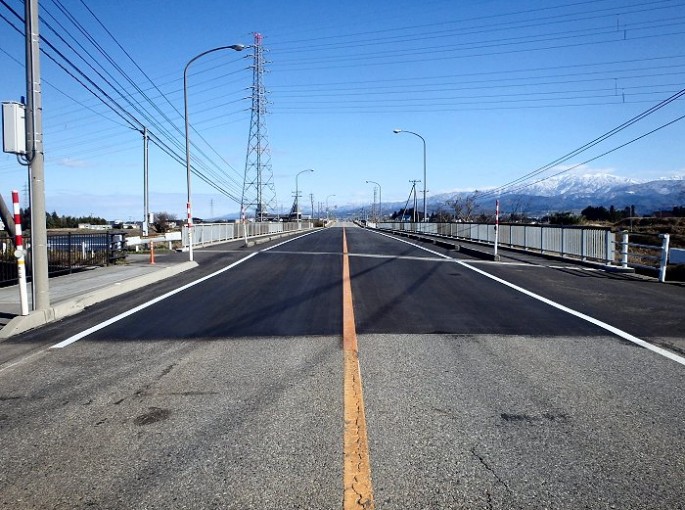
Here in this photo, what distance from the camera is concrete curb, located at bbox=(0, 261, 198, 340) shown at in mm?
8602

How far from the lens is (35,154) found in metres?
9.49

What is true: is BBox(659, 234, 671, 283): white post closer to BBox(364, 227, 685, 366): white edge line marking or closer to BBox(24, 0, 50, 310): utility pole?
BBox(364, 227, 685, 366): white edge line marking

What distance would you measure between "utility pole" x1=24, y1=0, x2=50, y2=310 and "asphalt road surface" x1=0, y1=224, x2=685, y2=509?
84cm

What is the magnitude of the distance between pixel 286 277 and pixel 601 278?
8606 mm

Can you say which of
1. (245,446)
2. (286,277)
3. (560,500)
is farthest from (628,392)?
(286,277)

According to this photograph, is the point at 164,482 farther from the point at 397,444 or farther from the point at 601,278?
the point at 601,278

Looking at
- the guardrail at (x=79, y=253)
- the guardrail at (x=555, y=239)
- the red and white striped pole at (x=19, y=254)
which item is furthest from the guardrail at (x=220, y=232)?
the red and white striped pole at (x=19, y=254)

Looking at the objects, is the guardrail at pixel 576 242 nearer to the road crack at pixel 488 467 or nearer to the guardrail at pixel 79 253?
the road crack at pixel 488 467

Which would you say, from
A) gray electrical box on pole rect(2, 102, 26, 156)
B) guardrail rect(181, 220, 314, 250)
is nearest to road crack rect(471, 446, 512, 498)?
gray electrical box on pole rect(2, 102, 26, 156)

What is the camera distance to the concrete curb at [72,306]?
860 centimetres

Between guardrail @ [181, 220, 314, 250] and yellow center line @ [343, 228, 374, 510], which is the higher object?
guardrail @ [181, 220, 314, 250]

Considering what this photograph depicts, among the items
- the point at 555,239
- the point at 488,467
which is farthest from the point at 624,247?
the point at 488,467

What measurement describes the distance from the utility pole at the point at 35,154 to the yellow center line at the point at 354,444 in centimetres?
535

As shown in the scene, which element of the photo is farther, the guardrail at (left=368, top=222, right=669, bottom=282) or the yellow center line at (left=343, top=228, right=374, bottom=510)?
the guardrail at (left=368, top=222, right=669, bottom=282)
